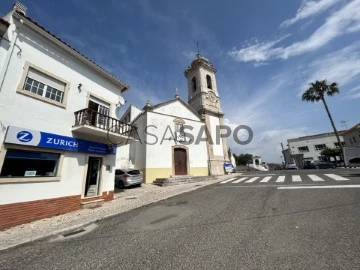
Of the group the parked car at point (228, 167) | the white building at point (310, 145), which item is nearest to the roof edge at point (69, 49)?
the parked car at point (228, 167)

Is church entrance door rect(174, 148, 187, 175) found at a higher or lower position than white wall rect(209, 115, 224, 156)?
lower

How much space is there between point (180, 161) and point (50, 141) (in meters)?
13.2

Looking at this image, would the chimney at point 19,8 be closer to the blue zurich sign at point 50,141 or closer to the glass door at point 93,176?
the blue zurich sign at point 50,141

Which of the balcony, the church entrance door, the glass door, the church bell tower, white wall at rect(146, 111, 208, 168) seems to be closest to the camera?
the balcony

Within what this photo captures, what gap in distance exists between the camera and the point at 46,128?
7074 mm

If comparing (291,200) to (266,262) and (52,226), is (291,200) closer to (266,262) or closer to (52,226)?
A: (266,262)

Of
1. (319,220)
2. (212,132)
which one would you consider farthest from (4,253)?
(212,132)

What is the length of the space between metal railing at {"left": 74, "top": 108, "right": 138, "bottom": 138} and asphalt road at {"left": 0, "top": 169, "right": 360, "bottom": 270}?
448 centimetres

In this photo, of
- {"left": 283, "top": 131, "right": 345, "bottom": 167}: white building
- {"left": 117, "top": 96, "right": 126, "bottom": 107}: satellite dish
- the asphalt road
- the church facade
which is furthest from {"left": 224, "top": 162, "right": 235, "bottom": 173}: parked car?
{"left": 283, "top": 131, "right": 345, "bottom": 167}: white building

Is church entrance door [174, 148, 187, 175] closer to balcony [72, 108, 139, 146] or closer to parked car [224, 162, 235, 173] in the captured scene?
parked car [224, 162, 235, 173]

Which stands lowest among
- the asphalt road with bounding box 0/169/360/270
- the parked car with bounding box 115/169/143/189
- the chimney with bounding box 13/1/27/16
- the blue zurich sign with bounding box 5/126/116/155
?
the asphalt road with bounding box 0/169/360/270

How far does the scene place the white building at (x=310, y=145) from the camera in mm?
42062

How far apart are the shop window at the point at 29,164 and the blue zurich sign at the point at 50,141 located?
377 millimetres

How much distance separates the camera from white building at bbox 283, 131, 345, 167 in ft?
138
